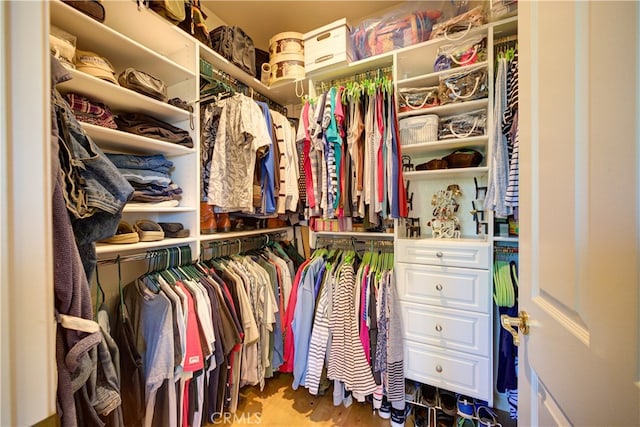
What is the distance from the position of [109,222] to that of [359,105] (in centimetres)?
137

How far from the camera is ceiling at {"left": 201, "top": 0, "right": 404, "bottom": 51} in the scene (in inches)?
72.4

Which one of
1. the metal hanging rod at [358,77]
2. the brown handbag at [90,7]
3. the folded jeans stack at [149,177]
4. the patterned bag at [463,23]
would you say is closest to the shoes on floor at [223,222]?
the folded jeans stack at [149,177]

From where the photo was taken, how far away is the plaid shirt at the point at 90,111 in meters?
1.05

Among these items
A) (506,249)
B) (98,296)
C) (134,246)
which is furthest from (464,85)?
(98,296)

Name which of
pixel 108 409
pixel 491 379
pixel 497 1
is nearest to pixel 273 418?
pixel 108 409

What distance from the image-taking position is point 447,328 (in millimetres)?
1396

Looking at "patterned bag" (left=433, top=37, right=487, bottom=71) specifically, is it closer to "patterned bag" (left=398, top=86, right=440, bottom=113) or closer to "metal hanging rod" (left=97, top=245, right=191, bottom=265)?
"patterned bag" (left=398, top=86, right=440, bottom=113)

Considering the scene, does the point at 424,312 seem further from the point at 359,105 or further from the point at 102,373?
the point at 102,373

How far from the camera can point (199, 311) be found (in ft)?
4.22

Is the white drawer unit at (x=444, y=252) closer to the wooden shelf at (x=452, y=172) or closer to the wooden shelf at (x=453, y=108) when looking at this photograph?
the wooden shelf at (x=452, y=172)

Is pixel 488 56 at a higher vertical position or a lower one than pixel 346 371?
higher

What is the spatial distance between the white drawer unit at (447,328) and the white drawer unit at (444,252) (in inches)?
10.5

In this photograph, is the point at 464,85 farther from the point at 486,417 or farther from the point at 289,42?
the point at 486,417

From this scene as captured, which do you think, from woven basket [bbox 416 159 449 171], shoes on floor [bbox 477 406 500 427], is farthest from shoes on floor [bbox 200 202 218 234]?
shoes on floor [bbox 477 406 500 427]
